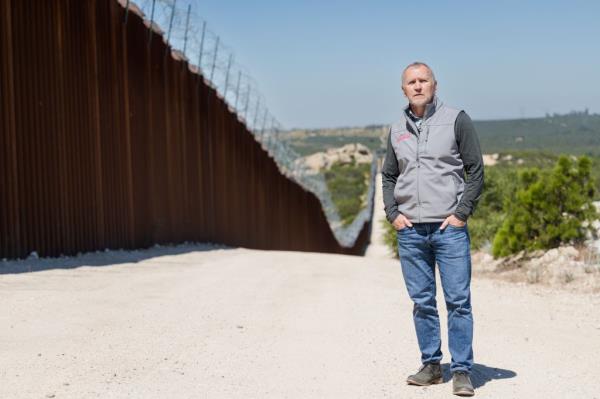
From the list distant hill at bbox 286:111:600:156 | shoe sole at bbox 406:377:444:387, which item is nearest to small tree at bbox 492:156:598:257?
distant hill at bbox 286:111:600:156

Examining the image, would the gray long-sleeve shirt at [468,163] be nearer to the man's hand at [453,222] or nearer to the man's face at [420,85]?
the man's hand at [453,222]

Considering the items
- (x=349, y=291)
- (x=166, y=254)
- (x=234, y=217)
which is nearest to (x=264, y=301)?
(x=349, y=291)

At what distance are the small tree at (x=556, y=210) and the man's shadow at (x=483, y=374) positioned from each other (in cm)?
1003

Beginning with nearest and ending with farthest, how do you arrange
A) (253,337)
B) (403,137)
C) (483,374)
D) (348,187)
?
(403,137) → (483,374) → (253,337) → (348,187)

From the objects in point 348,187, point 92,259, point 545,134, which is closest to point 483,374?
point 92,259

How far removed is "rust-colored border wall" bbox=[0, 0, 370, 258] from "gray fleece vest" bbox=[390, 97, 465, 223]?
25.2 feet

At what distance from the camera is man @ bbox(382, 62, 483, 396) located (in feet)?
17.5

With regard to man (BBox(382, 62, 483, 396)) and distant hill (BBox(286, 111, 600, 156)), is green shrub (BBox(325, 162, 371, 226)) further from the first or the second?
man (BBox(382, 62, 483, 396))

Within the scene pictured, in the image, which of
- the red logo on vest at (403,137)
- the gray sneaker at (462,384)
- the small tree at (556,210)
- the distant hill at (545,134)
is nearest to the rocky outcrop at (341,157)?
the distant hill at (545,134)

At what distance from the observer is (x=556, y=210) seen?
1580 centimetres

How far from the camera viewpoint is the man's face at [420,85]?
17.8 ft

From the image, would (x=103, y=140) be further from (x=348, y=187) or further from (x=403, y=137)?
(x=348, y=187)

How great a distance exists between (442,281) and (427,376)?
0.68 metres

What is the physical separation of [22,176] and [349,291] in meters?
5.02
